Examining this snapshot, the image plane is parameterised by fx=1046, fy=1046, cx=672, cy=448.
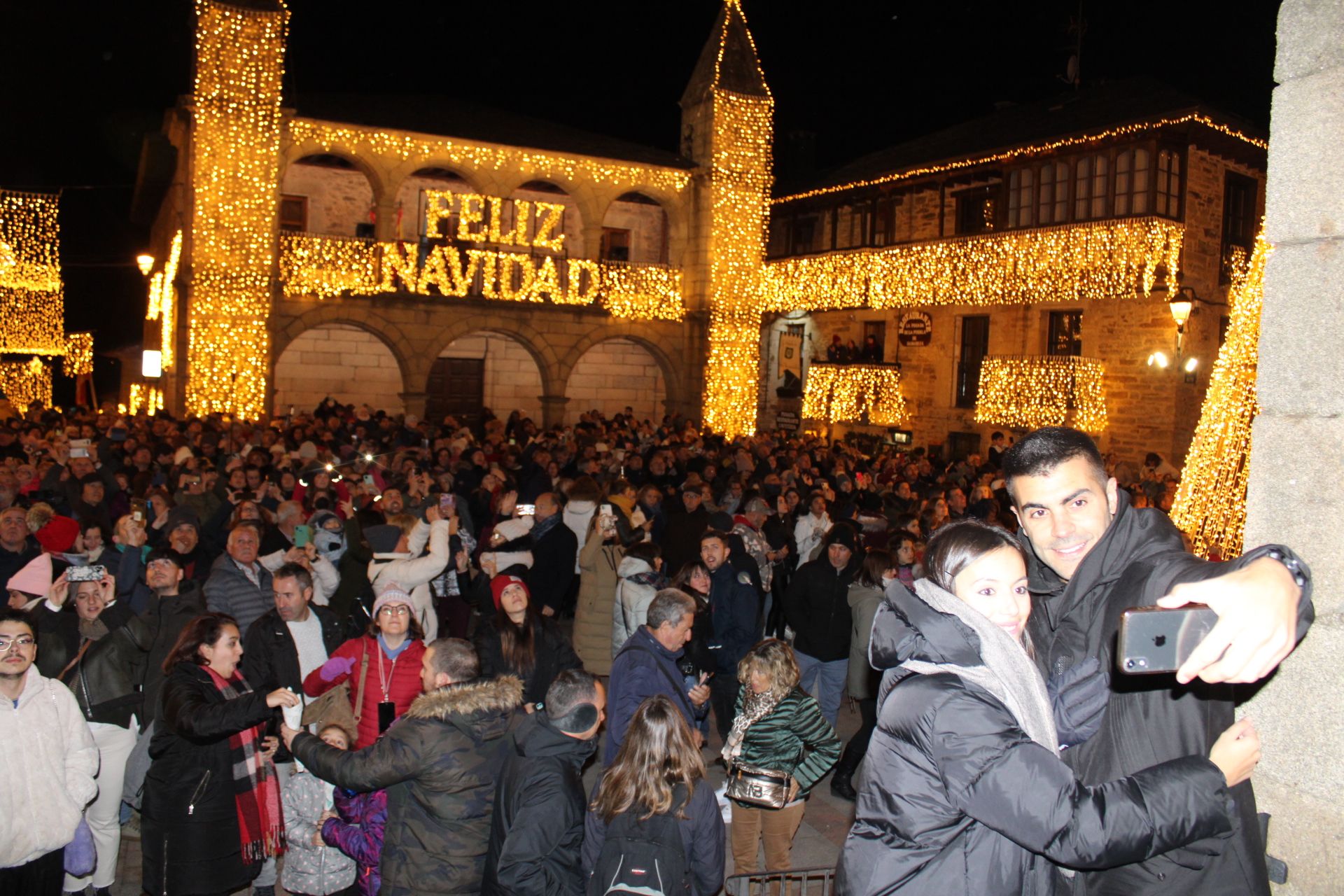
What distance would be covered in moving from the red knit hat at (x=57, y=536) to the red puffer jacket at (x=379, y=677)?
416 centimetres

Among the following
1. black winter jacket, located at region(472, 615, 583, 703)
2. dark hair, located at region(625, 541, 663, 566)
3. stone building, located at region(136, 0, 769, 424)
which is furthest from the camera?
stone building, located at region(136, 0, 769, 424)

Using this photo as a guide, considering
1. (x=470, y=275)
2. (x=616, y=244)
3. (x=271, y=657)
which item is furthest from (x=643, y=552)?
(x=616, y=244)

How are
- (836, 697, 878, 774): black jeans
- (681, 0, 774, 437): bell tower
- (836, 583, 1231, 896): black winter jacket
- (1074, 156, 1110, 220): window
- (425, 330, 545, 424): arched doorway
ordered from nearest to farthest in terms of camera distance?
(836, 583, 1231, 896): black winter jacket < (836, 697, 878, 774): black jeans < (1074, 156, 1110, 220): window < (681, 0, 774, 437): bell tower < (425, 330, 545, 424): arched doorway

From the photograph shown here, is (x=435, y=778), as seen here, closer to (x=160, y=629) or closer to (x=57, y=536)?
(x=160, y=629)

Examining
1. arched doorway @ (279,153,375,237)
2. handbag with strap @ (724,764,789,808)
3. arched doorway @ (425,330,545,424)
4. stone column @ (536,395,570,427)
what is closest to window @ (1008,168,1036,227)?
stone column @ (536,395,570,427)

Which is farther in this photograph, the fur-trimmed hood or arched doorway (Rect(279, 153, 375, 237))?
arched doorway (Rect(279, 153, 375, 237))

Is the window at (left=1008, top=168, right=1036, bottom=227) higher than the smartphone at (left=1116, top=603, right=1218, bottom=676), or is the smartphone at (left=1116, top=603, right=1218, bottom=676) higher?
the window at (left=1008, top=168, right=1036, bottom=227)

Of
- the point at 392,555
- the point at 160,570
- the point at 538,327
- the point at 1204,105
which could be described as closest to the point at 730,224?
the point at 538,327

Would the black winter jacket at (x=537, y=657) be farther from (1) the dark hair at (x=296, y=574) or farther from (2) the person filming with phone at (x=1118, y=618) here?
(2) the person filming with phone at (x=1118, y=618)

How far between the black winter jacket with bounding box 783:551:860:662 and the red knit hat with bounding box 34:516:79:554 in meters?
5.60

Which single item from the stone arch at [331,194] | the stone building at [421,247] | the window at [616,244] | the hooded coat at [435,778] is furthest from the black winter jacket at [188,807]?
the window at [616,244]

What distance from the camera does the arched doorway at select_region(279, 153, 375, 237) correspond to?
26.1 metres

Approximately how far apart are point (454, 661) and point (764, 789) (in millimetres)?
1734

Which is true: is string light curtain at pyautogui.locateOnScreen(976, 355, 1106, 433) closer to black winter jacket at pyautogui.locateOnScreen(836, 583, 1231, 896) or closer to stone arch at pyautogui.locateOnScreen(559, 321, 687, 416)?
stone arch at pyautogui.locateOnScreen(559, 321, 687, 416)
